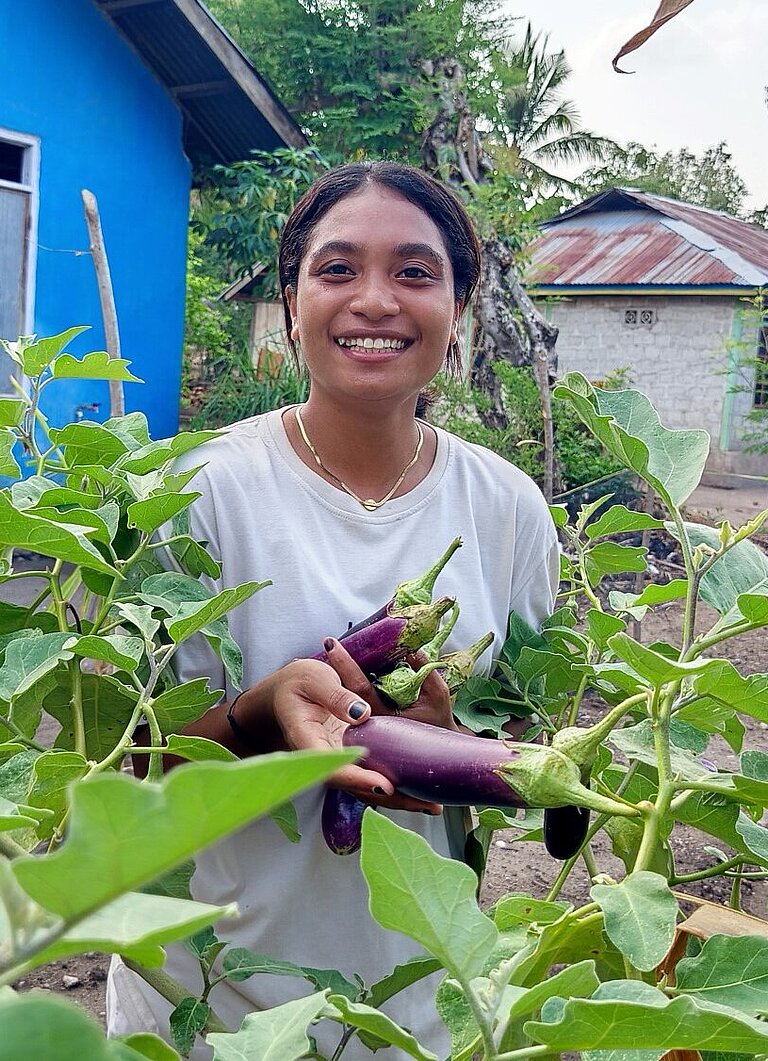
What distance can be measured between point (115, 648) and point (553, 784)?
307mm

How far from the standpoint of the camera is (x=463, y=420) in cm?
686

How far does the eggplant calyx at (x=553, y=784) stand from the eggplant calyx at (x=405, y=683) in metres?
0.24

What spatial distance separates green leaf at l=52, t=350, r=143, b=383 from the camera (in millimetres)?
1046

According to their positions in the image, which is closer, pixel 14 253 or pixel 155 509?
pixel 155 509

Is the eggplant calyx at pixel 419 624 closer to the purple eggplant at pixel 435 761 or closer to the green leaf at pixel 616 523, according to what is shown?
the purple eggplant at pixel 435 761

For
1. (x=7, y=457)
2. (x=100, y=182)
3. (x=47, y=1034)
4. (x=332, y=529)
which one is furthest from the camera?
(x=100, y=182)

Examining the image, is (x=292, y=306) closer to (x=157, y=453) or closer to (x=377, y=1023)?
(x=157, y=453)

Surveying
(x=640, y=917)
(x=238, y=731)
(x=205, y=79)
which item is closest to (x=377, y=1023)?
(x=640, y=917)

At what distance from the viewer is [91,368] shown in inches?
42.4

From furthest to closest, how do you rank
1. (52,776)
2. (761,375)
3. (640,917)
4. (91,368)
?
(761,375), (91,368), (52,776), (640,917)

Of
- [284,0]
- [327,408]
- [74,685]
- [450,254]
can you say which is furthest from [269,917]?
[284,0]

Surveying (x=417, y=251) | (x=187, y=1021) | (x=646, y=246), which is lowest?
(x=187, y=1021)

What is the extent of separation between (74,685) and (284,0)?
37.4 feet

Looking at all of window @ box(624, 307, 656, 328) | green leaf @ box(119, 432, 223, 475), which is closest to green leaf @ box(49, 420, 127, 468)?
green leaf @ box(119, 432, 223, 475)
